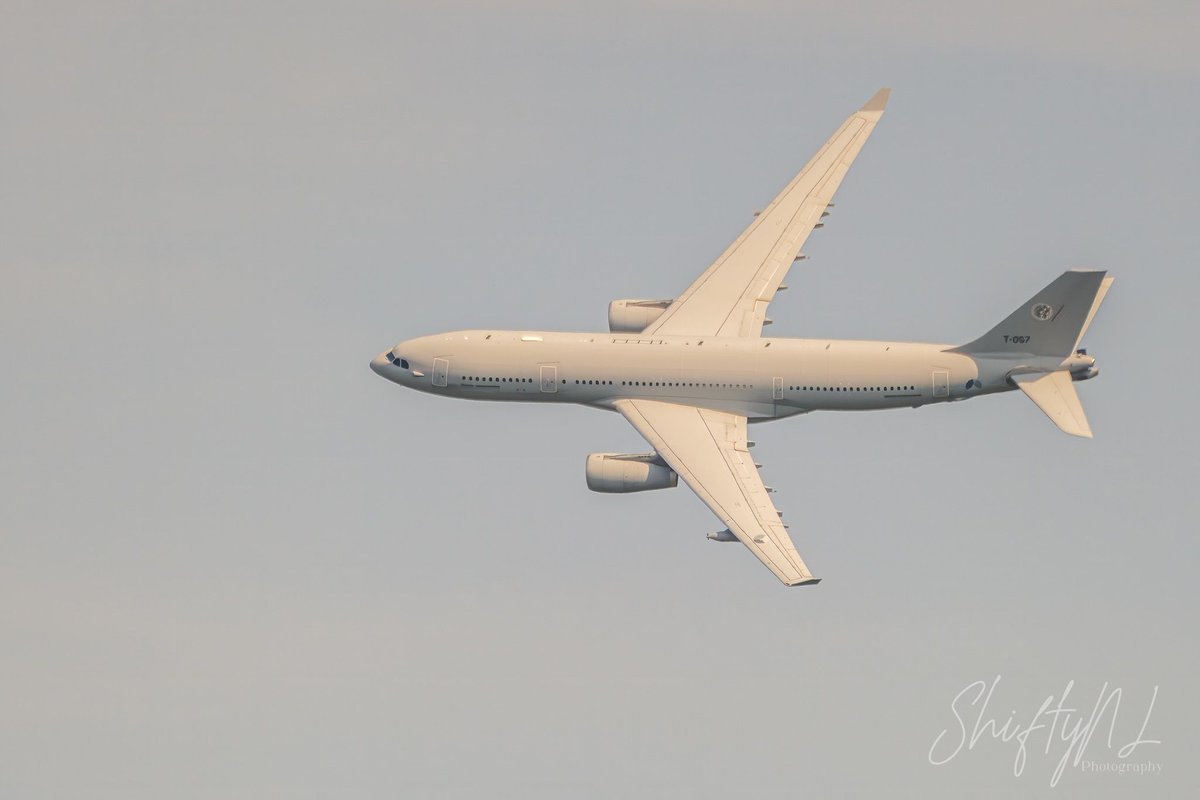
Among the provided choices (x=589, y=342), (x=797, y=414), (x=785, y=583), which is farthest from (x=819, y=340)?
(x=785, y=583)

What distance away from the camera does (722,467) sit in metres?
127

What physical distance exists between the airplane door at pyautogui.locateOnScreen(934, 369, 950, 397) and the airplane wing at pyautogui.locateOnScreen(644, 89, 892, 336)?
1086 cm

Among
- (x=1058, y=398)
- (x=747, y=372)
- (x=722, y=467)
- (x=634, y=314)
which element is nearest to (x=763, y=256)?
(x=634, y=314)

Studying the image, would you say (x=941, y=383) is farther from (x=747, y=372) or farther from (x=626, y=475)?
(x=626, y=475)

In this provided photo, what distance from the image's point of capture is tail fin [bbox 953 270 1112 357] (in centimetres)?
12962

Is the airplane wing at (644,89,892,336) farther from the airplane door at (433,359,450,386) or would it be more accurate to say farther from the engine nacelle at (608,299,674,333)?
the airplane door at (433,359,450,386)

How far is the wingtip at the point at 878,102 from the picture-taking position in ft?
475

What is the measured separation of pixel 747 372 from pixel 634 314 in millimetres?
9852

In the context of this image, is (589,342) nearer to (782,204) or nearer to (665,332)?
(665,332)

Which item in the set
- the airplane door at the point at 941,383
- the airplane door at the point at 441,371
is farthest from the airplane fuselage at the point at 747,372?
the airplane door at the point at 441,371

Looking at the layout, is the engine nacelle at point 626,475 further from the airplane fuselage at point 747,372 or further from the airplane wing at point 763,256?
the airplane wing at point 763,256

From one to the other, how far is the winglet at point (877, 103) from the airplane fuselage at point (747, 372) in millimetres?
18944

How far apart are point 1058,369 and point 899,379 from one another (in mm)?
8840

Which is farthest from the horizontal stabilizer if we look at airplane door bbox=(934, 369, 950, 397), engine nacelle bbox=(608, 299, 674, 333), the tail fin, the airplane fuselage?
engine nacelle bbox=(608, 299, 674, 333)
